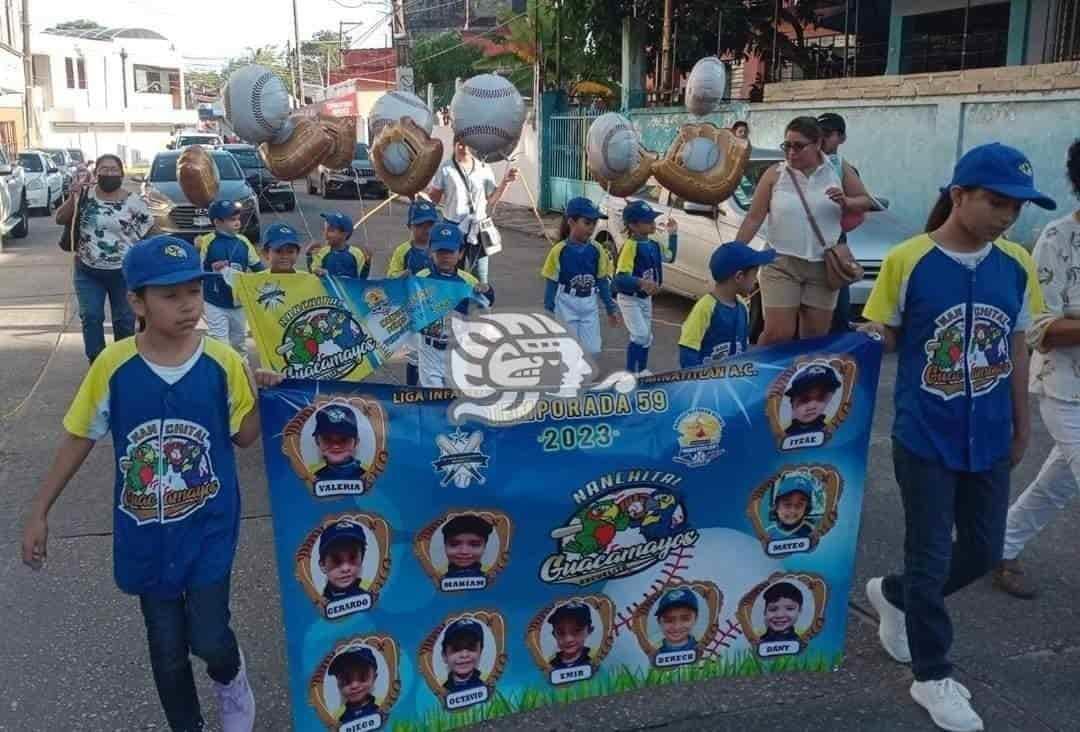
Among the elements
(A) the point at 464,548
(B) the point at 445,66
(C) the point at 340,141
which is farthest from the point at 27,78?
(A) the point at 464,548

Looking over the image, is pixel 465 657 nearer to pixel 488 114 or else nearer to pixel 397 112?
pixel 488 114

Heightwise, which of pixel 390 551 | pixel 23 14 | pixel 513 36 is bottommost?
pixel 390 551

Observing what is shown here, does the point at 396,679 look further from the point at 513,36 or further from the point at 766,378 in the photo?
the point at 513,36

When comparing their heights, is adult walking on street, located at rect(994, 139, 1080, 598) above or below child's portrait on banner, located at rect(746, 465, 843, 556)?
above

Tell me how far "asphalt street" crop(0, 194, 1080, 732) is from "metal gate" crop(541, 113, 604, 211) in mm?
15825

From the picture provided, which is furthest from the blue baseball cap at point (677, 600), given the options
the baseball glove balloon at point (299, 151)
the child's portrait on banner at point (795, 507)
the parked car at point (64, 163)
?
the parked car at point (64, 163)

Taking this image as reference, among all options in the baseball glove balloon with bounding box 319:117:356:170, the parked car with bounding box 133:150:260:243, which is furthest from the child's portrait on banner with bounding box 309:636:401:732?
the parked car with bounding box 133:150:260:243

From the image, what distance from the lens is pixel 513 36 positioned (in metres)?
24.9

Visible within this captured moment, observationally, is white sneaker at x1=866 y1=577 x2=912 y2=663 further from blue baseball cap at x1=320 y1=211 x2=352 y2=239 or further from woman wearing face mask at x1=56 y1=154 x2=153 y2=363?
woman wearing face mask at x1=56 y1=154 x2=153 y2=363

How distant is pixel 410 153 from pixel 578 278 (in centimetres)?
188

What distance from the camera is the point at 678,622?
143 inches

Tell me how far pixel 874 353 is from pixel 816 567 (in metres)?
0.80

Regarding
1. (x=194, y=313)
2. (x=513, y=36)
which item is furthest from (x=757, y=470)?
(x=513, y=36)

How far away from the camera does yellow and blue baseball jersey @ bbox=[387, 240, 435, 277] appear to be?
723 cm
